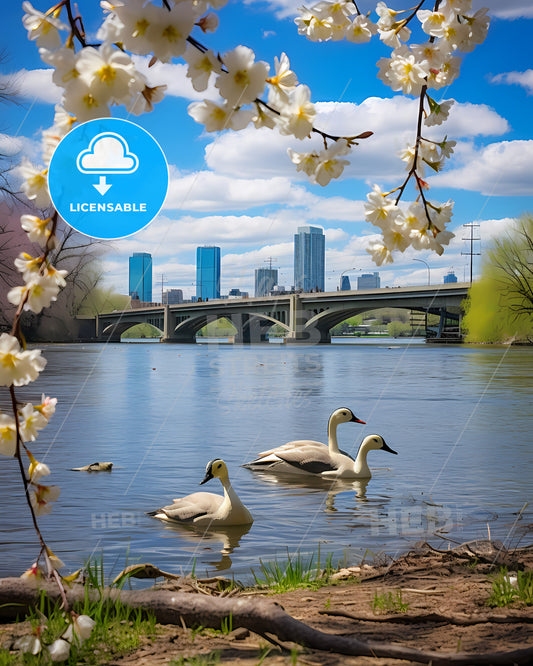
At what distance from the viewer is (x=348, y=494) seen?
9992mm

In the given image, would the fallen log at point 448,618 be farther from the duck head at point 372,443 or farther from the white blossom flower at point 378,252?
the duck head at point 372,443

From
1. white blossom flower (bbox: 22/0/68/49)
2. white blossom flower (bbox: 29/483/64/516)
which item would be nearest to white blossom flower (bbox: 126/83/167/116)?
white blossom flower (bbox: 22/0/68/49)

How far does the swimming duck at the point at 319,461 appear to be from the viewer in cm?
1084

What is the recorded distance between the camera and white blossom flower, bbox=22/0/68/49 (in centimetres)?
195

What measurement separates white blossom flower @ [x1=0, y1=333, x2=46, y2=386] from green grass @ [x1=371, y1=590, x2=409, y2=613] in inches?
103

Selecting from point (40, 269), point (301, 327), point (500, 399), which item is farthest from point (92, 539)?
point (301, 327)

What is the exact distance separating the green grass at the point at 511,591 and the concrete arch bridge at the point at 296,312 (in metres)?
65.4

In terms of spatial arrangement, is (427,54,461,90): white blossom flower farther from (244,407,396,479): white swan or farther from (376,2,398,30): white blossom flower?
(244,407,396,479): white swan

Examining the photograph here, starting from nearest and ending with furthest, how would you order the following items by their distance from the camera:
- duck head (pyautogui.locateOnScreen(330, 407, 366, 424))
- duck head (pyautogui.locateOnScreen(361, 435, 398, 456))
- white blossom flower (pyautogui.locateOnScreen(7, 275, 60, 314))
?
white blossom flower (pyautogui.locateOnScreen(7, 275, 60, 314)) < duck head (pyautogui.locateOnScreen(361, 435, 398, 456)) < duck head (pyautogui.locateOnScreen(330, 407, 366, 424))

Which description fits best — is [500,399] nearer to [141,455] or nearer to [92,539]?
[141,455]

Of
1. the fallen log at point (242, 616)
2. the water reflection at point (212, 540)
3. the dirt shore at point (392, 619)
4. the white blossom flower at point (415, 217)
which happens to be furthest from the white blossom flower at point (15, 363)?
the water reflection at point (212, 540)

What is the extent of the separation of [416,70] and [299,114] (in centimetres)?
75

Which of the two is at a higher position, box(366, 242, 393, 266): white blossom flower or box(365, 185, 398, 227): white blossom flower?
box(365, 185, 398, 227): white blossom flower

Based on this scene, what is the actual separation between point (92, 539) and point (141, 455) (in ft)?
20.7
